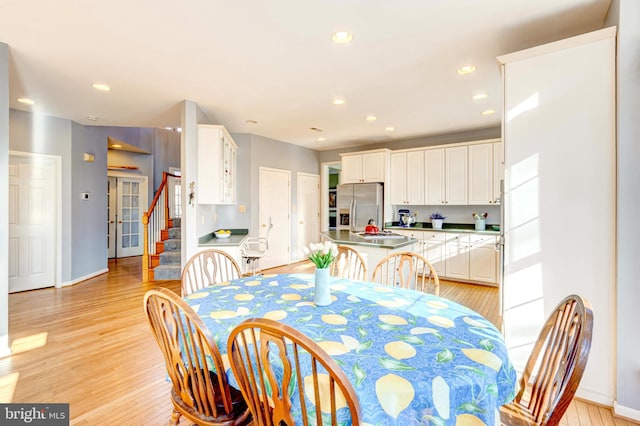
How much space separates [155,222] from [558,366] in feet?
20.6

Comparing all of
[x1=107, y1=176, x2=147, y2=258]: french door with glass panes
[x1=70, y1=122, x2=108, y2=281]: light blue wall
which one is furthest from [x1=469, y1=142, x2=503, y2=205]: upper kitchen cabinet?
[x1=107, y1=176, x2=147, y2=258]: french door with glass panes

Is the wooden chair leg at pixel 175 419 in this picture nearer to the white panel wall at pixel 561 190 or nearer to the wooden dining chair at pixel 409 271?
the wooden dining chair at pixel 409 271

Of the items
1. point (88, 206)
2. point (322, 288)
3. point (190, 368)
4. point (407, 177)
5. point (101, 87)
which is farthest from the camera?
point (407, 177)

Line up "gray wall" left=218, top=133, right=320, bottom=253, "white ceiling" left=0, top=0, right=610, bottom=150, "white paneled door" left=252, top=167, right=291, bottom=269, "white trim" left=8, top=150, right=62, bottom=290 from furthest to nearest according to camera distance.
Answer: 1. "white paneled door" left=252, top=167, right=291, bottom=269
2. "gray wall" left=218, top=133, right=320, bottom=253
3. "white trim" left=8, top=150, right=62, bottom=290
4. "white ceiling" left=0, top=0, right=610, bottom=150

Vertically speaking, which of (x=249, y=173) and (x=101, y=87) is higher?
(x=101, y=87)

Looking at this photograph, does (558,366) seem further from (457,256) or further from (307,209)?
(307,209)

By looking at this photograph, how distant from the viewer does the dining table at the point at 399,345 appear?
2.83 feet

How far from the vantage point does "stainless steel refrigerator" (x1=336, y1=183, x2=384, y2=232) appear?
19.5 feet

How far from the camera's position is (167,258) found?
18.3ft

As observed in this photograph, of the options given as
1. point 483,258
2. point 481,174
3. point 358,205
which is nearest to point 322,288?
point 483,258

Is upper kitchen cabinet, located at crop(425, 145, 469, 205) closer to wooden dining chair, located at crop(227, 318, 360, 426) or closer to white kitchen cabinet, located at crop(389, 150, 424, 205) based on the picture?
white kitchen cabinet, located at crop(389, 150, 424, 205)

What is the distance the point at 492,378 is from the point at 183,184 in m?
3.75

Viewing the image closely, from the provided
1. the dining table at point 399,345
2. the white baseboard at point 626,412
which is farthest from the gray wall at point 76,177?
the white baseboard at point 626,412

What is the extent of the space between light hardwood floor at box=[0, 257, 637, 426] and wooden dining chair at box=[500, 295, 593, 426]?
102 centimetres
